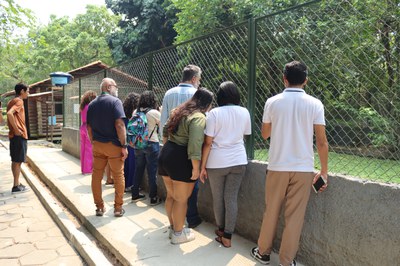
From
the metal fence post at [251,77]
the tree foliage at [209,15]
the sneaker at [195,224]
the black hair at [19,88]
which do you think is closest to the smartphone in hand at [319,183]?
the metal fence post at [251,77]

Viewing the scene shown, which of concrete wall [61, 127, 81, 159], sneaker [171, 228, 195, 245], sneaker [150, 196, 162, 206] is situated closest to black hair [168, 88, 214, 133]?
sneaker [171, 228, 195, 245]

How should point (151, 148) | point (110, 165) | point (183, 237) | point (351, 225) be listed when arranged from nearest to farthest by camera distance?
point (351, 225) < point (183, 237) < point (110, 165) < point (151, 148)

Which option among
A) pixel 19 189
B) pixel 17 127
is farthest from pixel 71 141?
pixel 17 127

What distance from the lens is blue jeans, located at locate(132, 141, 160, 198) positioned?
4.83 meters

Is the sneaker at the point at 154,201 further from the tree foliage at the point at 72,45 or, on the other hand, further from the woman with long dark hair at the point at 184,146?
the tree foliage at the point at 72,45

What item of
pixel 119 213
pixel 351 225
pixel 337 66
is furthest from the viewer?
pixel 119 213

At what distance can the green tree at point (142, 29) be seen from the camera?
2189 cm

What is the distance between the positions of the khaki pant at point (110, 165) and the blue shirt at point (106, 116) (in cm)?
9

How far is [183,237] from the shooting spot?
3.57 m

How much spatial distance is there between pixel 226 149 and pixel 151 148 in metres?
1.79

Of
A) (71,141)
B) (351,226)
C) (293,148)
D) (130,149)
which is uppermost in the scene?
(293,148)

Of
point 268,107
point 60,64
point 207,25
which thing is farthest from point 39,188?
point 60,64

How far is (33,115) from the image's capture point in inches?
875

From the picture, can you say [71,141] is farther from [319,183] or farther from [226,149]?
[319,183]
